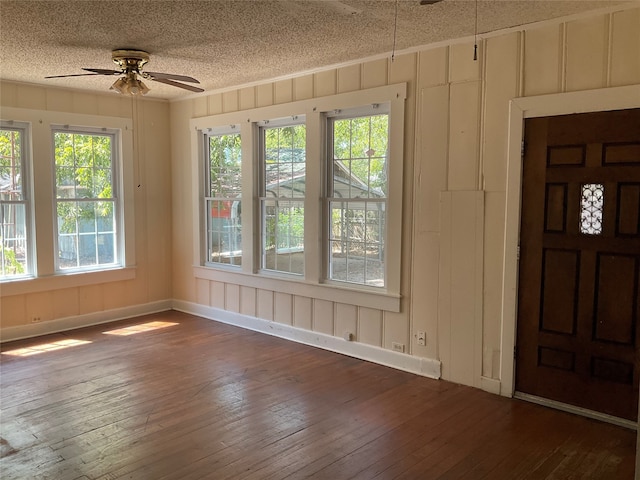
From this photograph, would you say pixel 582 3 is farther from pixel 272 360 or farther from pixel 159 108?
pixel 159 108

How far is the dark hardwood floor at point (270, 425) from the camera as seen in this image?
2.81m

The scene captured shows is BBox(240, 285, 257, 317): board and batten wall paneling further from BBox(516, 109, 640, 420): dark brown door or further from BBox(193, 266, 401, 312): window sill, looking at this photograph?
BBox(516, 109, 640, 420): dark brown door

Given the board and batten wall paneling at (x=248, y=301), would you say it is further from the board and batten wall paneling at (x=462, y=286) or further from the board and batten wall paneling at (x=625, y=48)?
the board and batten wall paneling at (x=625, y=48)

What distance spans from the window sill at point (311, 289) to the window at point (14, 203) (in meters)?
1.88

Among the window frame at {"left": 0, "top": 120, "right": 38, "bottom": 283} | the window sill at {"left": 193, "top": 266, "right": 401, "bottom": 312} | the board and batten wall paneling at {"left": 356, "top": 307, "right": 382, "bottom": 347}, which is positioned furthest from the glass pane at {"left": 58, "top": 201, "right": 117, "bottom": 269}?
the board and batten wall paneling at {"left": 356, "top": 307, "right": 382, "bottom": 347}

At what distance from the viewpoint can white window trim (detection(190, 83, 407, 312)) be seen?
435 centimetres

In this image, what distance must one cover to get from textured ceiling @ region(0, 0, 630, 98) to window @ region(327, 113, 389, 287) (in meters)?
0.65

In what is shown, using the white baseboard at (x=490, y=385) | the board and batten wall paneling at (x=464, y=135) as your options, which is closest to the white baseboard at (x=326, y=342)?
the white baseboard at (x=490, y=385)

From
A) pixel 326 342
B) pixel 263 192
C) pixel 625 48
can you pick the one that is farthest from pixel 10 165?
pixel 625 48

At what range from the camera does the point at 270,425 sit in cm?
332

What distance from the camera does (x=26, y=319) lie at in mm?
5418

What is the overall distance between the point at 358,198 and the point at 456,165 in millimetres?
1042

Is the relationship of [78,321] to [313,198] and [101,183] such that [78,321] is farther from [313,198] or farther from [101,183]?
[313,198]

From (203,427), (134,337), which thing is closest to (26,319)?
(134,337)
